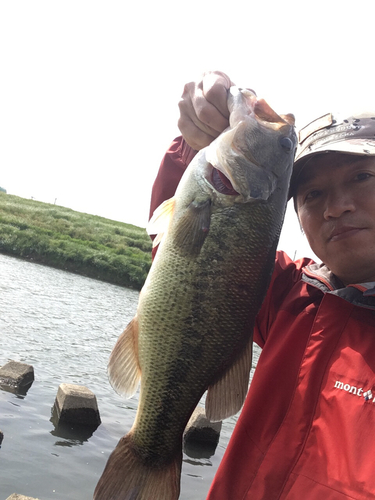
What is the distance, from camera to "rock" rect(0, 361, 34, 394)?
650 centimetres

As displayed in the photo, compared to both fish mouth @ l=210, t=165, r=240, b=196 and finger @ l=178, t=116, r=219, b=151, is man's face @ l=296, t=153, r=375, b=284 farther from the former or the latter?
finger @ l=178, t=116, r=219, b=151

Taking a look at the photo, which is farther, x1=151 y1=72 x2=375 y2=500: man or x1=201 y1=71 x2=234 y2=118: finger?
x1=201 y1=71 x2=234 y2=118: finger

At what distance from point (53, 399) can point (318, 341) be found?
5.25 metres

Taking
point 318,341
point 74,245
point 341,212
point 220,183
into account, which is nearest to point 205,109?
point 220,183

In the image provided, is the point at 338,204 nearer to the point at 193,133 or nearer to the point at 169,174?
the point at 193,133

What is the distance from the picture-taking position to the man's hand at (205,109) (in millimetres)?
2277

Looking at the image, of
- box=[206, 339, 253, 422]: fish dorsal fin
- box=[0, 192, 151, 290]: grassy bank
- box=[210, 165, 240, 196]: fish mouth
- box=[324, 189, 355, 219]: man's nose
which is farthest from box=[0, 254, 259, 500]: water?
box=[0, 192, 151, 290]: grassy bank

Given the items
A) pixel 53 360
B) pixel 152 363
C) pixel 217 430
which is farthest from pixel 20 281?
pixel 152 363

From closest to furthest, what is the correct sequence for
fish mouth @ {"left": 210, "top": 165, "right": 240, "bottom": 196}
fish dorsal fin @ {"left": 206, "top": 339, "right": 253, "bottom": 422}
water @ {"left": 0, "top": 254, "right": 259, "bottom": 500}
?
fish dorsal fin @ {"left": 206, "top": 339, "right": 253, "bottom": 422}
fish mouth @ {"left": 210, "top": 165, "right": 240, "bottom": 196}
water @ {"left": 0, "top": 254, "right": 259, "bottom": 500}

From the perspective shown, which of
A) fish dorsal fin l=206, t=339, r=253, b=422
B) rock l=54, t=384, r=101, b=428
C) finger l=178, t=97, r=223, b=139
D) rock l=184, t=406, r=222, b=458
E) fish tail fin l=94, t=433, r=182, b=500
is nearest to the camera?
fish tail fin l=94, t=433, r=182, b=500

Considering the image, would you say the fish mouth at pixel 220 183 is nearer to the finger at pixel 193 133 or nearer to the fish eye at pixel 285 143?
the finger at pixel 193 133

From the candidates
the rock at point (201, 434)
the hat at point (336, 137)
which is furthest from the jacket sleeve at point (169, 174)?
the rock at point (201, 434)

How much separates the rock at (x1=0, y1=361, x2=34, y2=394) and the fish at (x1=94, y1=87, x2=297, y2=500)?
4.86 meters

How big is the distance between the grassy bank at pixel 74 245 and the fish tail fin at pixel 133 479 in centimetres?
1890
